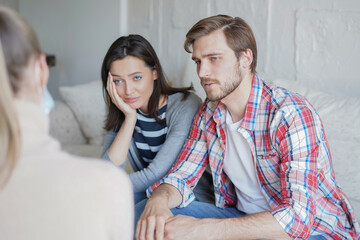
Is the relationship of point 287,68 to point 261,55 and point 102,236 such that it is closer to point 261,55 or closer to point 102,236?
point 261,55

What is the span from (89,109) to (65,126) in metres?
0.18

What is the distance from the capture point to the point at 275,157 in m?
1.37

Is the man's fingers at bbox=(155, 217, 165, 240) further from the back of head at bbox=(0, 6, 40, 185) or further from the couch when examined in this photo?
the back of head at bbox=(0, 6, 40, 185)

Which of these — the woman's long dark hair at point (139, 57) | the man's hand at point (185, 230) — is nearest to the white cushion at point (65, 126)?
the woman's long dark hair at point (139, 57)

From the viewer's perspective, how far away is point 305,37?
2.09 metres

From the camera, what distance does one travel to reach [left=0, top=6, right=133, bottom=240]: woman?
0.56 metres

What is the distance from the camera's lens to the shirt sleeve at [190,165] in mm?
1518

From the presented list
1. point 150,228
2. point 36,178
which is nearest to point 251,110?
point 150,228

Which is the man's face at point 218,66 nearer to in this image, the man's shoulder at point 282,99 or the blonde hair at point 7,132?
the man's shoulder at point 282,99

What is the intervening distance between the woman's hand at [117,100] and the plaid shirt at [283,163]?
0.29 m

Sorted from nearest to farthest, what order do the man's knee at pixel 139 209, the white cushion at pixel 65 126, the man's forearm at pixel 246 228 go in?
the man's forearm at pixel 246 228
the man's knee at pixel 139 209
the white cushion at pixel 65 126

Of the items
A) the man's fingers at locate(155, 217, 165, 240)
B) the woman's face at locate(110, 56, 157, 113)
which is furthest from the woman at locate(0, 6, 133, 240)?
the woman's face at locate(110, 56, 157, 113)

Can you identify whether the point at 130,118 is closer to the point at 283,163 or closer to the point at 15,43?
the point at 283,163

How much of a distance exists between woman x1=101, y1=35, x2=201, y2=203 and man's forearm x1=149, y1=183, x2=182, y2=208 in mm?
187
